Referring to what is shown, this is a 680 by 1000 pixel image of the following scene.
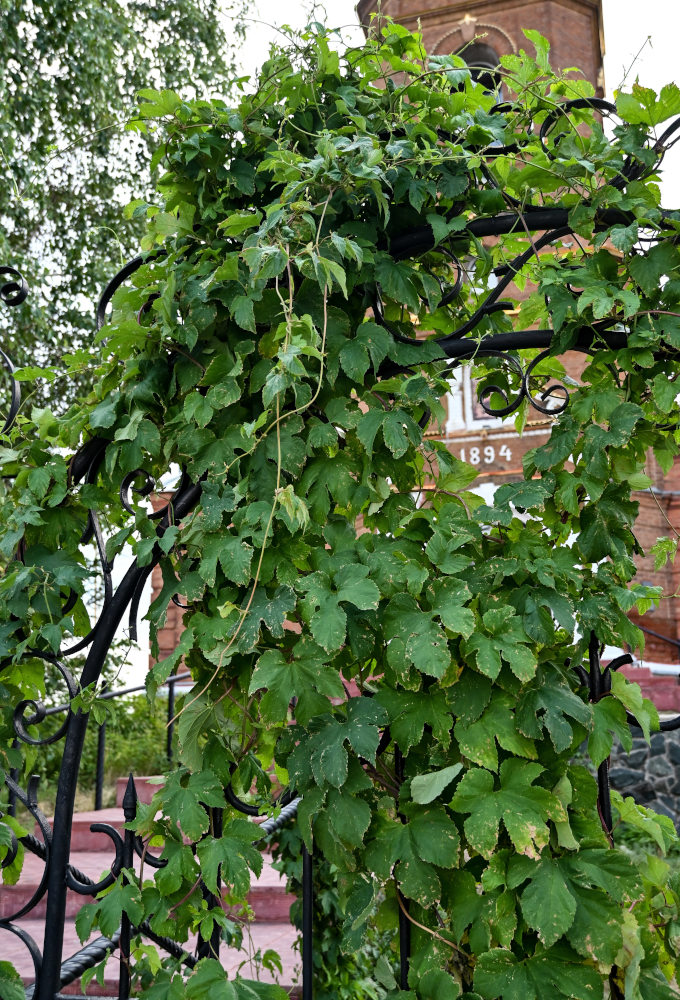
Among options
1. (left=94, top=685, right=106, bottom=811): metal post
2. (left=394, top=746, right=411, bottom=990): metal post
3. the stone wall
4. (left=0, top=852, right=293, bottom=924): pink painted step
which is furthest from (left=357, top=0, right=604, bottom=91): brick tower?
(left=394, top=746, right=411, bottom=990): metal post

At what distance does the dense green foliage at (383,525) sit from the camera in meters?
1.33

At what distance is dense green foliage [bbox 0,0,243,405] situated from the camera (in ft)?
23.0

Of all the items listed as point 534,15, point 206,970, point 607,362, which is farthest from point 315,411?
point 534,15

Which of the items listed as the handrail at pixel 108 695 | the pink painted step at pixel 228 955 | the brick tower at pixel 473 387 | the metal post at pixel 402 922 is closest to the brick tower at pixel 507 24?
the brick tower at pixel 473 387

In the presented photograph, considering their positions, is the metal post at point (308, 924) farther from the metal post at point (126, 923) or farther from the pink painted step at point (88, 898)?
the pink painted step at point (88, 898)

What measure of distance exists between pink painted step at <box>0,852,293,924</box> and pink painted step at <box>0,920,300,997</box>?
2.7 inches

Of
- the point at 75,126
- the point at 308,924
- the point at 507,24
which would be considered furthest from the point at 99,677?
the point at 507,24

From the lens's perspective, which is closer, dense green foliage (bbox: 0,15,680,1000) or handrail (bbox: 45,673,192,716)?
dense green foliage (bbox: 0,15,680,1000)

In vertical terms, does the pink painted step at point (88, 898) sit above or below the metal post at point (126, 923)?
below

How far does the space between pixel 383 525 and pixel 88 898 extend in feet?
11.1

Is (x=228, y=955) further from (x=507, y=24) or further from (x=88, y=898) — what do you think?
(x=507, y=24)

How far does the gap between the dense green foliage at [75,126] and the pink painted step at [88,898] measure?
4.08 metres

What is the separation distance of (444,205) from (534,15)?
49.0 feet

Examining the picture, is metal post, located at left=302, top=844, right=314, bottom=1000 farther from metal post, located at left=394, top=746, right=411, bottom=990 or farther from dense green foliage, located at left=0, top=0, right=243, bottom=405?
dense green foliage, located at left=0, top=0, right=243, bottom=405
